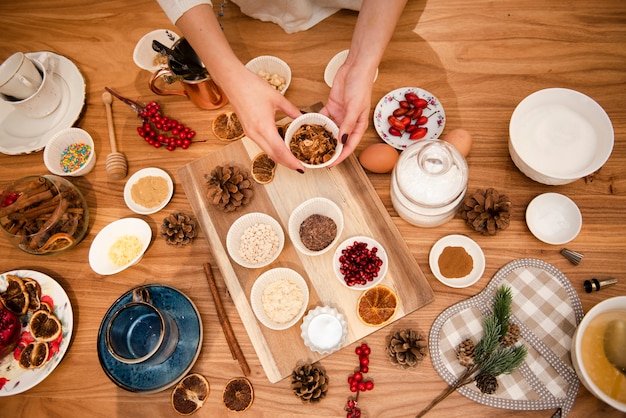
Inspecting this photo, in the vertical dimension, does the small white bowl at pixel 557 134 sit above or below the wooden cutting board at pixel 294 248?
above

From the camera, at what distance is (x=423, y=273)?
1194 millimetres

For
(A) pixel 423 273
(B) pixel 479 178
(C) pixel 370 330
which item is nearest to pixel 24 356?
(C) pixel 370 330

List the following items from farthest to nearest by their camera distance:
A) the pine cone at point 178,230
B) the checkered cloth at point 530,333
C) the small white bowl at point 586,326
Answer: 1. the pine cone at point 178,230
2. the checkered cloth at point 530,333
3. the small white bowl at point 586,326

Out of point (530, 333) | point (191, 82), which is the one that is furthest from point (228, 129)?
point (530, 333)

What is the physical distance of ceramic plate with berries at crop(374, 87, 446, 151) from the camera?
129 centimetres

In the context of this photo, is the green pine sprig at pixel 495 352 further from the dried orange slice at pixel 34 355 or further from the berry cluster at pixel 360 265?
the dried orange slice at pixel 34 355

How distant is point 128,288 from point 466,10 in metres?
1.55

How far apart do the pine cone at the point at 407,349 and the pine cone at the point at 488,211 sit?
373 millimetres

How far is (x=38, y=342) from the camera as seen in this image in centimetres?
121

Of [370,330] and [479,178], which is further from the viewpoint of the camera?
[479,178]

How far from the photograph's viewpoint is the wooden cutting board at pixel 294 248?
1.16 m

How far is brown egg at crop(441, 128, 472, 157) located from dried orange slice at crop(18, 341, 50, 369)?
1417 mm

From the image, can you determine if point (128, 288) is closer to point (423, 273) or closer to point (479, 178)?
point (423, 273)

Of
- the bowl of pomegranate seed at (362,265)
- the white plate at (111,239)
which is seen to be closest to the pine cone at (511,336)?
the bowl of pomegranate seed at (362,265)
